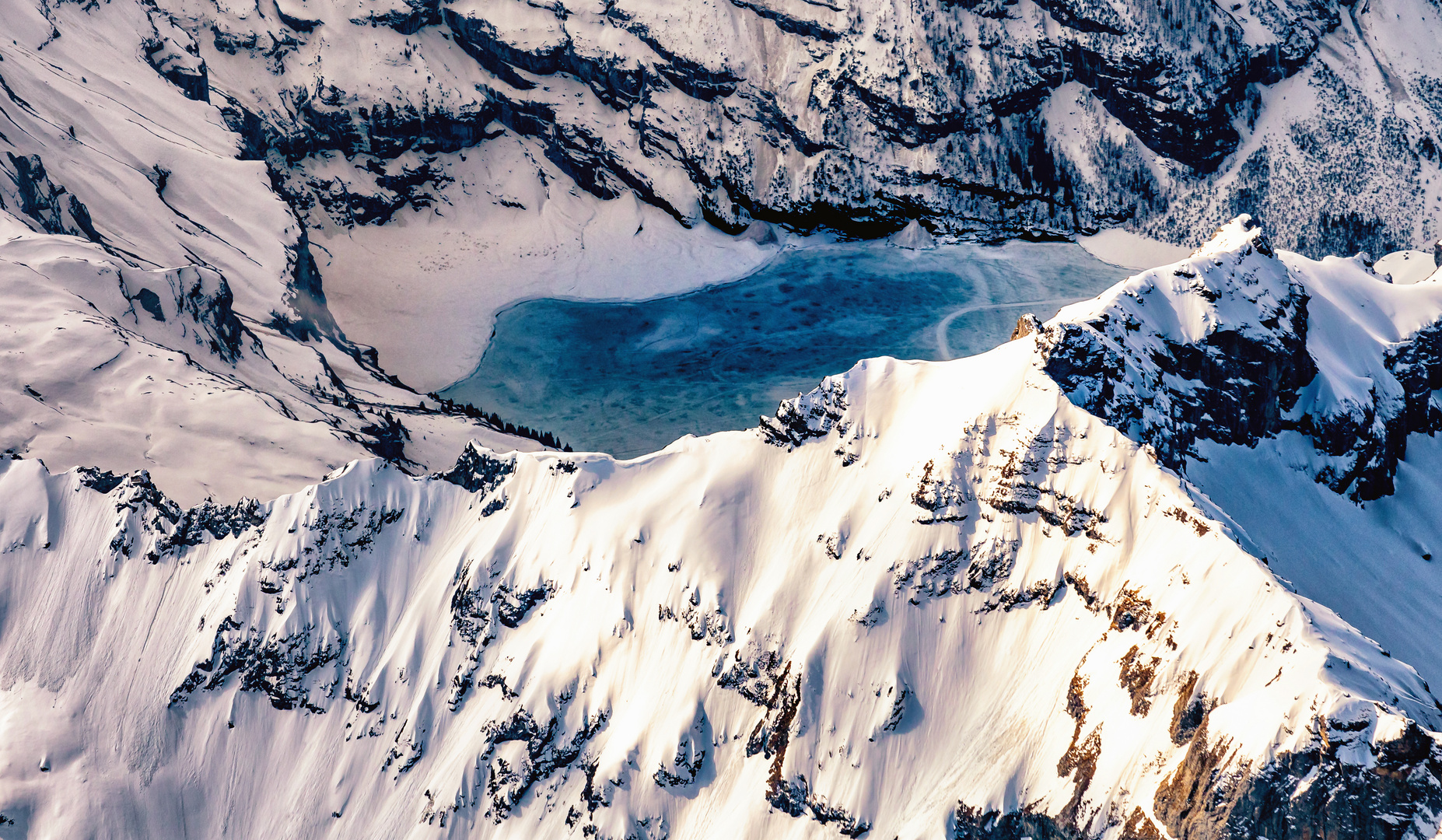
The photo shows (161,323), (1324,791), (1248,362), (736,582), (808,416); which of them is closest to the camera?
Result: (1324,791)

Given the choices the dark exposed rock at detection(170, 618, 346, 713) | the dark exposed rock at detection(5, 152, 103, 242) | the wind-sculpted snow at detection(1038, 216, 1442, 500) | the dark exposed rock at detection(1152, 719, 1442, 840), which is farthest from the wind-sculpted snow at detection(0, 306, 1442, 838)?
the dark exposed rock at detection(5, 152, 103, 242)

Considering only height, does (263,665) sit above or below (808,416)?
below

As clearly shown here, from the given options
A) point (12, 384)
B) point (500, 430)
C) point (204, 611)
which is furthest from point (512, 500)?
point (12, 384)

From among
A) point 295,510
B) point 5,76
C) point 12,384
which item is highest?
point 5,76

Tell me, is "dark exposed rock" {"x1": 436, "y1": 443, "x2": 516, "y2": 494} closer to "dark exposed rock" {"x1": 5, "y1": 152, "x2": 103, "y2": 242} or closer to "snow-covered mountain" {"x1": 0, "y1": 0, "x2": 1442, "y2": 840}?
"snow-covered mountain" {"x1": 0, "y1": 0, "x2": 1442, "y2": 840}

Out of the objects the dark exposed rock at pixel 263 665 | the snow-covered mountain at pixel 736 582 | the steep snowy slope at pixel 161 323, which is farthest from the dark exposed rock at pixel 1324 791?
the steep snowy slope at pixel 161 323

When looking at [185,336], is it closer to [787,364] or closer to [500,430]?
[500,430]

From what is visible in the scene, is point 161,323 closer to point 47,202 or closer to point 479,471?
point 47,202

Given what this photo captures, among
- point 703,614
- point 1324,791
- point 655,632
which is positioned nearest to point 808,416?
point 703,614
